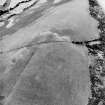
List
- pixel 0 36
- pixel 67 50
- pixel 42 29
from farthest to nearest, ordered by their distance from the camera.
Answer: pixel 0 36 < pixel 42 29 < pixel 67 50

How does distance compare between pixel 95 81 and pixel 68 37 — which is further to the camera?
pixel 68 37

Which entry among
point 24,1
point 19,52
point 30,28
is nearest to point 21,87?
point 19,52

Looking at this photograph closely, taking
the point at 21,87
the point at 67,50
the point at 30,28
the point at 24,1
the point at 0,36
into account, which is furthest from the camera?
the point at 24,1

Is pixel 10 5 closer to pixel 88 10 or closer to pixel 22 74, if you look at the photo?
pixel 88 10

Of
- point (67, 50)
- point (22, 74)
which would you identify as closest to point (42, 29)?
point (67, 50)

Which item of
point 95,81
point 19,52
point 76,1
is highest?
point 76,1

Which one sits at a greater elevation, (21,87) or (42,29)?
(42,29)
